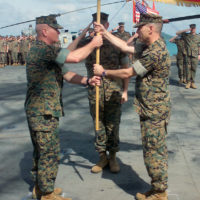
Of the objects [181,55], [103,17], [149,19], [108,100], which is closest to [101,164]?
[108,100]

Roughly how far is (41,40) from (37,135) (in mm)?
1012

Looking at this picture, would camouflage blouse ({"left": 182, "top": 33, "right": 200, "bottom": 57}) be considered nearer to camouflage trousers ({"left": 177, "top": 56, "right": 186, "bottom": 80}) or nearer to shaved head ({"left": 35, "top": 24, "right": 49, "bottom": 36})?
camouflage trousers ({"left": 177, "top": 56, "right": 186, "bottom": 80})

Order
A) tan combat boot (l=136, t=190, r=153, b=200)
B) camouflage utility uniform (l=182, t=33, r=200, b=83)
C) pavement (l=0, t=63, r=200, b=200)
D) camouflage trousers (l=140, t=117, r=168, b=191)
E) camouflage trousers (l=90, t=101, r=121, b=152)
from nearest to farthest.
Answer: camouflage trousers (l=140, t=117, r=168, b=191)
tan combat boot (l=136, t=190, r=153, b=200)
pavement (l=0, t=63, r=200, b=200)
camouflage trousers (l=90, t=101, r=121, b=152)
camouflage utility uniform (l=182, t=33, r=200, b=83)

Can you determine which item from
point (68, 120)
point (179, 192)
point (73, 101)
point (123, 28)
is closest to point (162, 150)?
point (179, 192)

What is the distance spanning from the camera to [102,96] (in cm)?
464

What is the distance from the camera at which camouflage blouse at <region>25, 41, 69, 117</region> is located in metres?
3.46

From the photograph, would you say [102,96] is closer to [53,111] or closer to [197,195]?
[53,111]

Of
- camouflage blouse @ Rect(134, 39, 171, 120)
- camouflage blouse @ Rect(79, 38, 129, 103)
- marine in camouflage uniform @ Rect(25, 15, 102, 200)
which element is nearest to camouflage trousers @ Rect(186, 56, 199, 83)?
camouflage blouse @ Rect(79, 38, 129, 103)

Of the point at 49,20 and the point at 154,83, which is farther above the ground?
the point at 49,20

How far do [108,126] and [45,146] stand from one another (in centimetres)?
136

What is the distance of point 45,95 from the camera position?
11.7 feet

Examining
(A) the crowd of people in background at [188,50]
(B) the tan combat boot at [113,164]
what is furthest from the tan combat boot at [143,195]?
(A) the crowd of people in background at [188,50]

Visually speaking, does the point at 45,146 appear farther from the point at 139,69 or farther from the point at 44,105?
the point at 139,69

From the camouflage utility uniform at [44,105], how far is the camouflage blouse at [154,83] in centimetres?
88
